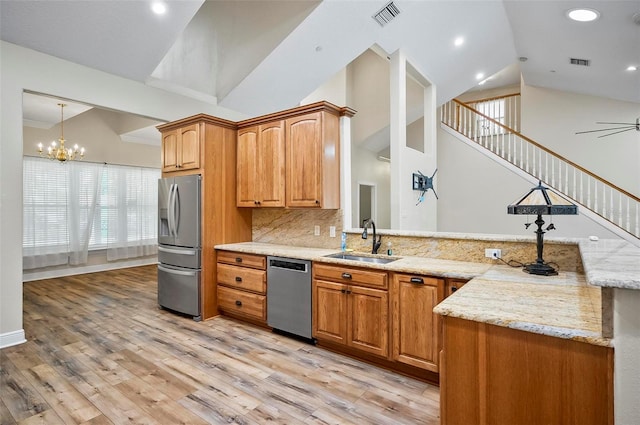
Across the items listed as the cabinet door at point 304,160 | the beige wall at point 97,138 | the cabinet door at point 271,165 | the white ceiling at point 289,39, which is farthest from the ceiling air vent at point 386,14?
the beige wall at point 97,138

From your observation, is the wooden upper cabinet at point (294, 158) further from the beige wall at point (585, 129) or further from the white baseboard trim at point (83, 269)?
the beige wall at point (585, 129)

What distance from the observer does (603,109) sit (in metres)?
6.90

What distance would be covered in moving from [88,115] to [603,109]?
10638mm

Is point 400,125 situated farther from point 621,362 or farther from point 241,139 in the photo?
point 621,362

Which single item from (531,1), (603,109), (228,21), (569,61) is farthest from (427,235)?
(603,109)

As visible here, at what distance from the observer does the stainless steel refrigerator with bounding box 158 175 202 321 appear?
382 centimetres

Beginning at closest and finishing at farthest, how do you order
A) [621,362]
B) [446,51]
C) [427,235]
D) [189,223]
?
[621,362], [427,235], [189,223], [446,51]

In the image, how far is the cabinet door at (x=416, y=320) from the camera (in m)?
2.36

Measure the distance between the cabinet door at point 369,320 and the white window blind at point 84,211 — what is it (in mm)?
6230

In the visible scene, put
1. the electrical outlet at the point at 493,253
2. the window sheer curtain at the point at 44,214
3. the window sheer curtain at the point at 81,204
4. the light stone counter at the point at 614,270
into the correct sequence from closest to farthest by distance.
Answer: the light stone counter at the point at 614,270
the electrical outlet at the point at 493,253
the window sheer curtain at the point at 44,214
the window sheer curtain at the point at 81,204

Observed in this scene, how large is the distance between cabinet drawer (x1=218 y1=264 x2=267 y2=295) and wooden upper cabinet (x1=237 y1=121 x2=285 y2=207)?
0.78 metres

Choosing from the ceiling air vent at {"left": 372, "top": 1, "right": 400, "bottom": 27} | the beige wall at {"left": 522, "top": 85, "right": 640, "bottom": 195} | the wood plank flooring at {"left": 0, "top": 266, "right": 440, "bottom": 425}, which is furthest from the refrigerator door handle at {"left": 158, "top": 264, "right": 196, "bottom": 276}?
the beige wall at {"left": 522, "top": 85, "right": 640, "bottom": 195}

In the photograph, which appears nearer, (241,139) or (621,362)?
(621,362)

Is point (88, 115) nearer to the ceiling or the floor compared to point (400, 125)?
nearer to the ceiling
